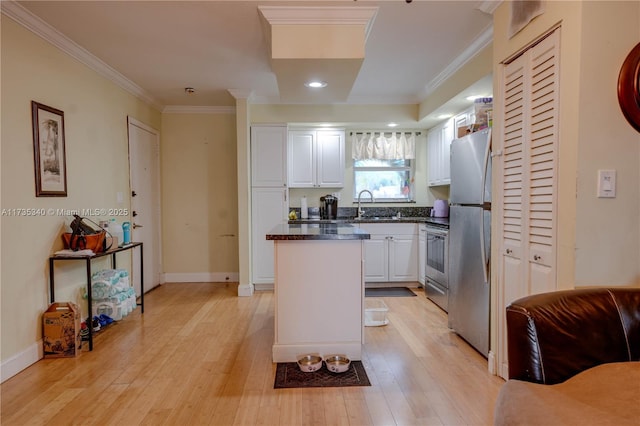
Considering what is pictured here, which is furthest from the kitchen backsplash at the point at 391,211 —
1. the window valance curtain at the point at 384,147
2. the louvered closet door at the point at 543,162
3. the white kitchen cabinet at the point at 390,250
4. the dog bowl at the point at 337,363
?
the louvered closet door at the point at 543,162

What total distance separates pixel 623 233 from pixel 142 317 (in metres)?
→ 3.86

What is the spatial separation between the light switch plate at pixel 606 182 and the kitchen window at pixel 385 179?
354 cm

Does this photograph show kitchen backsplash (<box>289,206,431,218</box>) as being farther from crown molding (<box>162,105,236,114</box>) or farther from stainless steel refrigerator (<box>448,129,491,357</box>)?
crown molding (<box>162,105,236,114</box>)

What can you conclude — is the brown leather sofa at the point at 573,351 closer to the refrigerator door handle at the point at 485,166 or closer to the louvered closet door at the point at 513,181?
the louvered closet door at the point at 513,181

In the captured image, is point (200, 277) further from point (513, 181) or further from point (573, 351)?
point (573, 351)

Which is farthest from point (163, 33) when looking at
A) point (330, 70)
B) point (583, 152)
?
point (583, 152)

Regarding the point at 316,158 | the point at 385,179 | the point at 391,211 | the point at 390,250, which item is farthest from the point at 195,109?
the point at 390,250

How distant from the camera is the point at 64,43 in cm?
281

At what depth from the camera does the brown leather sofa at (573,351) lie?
3.76 ft

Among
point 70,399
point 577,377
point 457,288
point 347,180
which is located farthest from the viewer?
point 347,180

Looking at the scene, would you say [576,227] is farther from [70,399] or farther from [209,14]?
[70,399]

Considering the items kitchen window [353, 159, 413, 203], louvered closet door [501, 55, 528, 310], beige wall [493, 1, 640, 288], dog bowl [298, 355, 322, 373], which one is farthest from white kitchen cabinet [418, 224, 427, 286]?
beige wall [493, 1, 640, 288]

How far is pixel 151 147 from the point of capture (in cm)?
455

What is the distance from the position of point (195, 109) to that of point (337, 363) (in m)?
3.98
